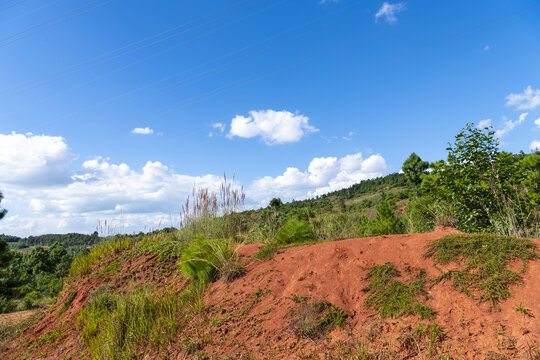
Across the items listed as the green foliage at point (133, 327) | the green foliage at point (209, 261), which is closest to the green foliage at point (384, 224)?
the green foliage at point (209, 261)

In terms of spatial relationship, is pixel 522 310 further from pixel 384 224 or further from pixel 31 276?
pixel 31 276

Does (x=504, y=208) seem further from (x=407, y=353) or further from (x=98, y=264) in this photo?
(x=98, y=264)

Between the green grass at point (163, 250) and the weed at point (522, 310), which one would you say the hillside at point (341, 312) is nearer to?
the weed at point (522, 310)

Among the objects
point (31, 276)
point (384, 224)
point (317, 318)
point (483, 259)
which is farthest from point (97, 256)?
point (31, 276)

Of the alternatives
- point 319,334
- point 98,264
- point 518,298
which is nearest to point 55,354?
point 98,264

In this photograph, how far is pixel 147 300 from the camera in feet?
14.6

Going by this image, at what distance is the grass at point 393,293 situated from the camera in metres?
3.01

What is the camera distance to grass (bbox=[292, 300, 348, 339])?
9.85 ft

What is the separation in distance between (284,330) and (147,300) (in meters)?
2.41

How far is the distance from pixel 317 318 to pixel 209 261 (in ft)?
7.87

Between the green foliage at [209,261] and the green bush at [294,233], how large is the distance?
1.61 m

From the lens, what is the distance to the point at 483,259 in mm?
3439

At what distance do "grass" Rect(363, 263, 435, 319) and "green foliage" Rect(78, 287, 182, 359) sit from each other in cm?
248

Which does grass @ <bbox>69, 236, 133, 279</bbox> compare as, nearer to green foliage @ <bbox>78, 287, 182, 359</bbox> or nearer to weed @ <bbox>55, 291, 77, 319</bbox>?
weed @ <bbox>55, 291, 77, 319</bbox>
